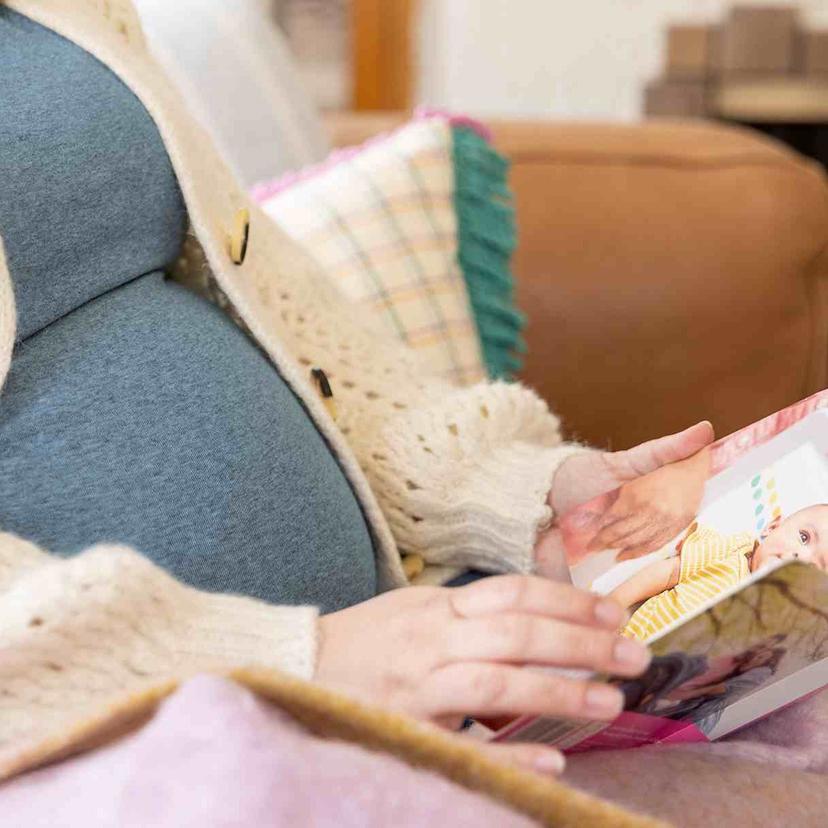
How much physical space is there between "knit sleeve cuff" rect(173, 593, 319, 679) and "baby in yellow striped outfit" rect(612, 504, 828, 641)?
11cm

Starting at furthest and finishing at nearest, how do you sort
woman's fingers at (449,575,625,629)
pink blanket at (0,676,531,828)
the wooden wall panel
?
the wooden wall panel → woman's fingers at (449,575,625,629) → pink blanket at (0,676,531,828)

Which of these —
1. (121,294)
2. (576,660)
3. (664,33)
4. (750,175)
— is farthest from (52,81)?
(664,33)

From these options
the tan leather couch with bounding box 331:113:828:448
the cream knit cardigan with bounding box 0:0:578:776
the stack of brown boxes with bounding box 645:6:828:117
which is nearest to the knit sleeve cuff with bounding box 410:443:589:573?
the cream knit cardigan with bounding box 0:0:578:776

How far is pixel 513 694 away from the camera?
0.37 metres

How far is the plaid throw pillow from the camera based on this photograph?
825mm

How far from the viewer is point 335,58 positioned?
2480 millimetres

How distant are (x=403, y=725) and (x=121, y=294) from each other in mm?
307

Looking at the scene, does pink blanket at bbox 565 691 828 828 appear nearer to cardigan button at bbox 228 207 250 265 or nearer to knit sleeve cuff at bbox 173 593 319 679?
knit sleeve cuff at bbox 173 593 319 679

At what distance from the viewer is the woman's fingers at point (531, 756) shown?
0.33 metres

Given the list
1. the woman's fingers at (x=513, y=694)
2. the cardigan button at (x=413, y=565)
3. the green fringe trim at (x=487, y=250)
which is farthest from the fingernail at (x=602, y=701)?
the green fringe trim at (x=487, y=250)

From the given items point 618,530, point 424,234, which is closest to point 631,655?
point 618,530

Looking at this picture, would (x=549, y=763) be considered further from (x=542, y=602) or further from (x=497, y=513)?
(x=497, y=513)

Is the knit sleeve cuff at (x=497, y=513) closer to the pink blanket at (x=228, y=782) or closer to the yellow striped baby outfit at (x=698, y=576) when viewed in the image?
the yellow striped baby outfit at (x=698, y=576)

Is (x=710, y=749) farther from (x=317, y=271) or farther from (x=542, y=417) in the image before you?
(x=317, y=271)
